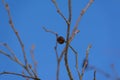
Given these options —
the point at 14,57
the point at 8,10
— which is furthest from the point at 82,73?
the point at 8,10

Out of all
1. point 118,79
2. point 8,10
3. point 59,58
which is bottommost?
point 118,79

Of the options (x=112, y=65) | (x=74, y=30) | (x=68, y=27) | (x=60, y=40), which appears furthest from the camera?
(x=112, y=65)

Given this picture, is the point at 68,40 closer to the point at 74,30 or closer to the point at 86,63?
the point at 74,30

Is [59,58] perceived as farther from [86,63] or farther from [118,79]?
[118,79]

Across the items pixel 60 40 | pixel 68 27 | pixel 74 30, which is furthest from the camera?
pixel 60 40

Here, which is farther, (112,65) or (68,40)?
(112,65)

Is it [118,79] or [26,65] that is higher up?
[26,65]

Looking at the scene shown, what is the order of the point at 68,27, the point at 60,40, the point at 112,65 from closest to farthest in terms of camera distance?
the point at 68,27 → the point at 60,40 → the point at 112,65

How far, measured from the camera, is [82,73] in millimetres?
1247

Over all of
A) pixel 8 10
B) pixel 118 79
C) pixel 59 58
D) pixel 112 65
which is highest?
pixel 8 10

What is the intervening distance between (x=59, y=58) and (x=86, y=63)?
0.69 feet

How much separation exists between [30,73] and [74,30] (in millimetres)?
324

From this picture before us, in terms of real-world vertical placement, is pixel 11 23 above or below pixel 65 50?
above

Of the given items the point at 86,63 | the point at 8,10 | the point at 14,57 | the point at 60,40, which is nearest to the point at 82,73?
the point at 86,63
